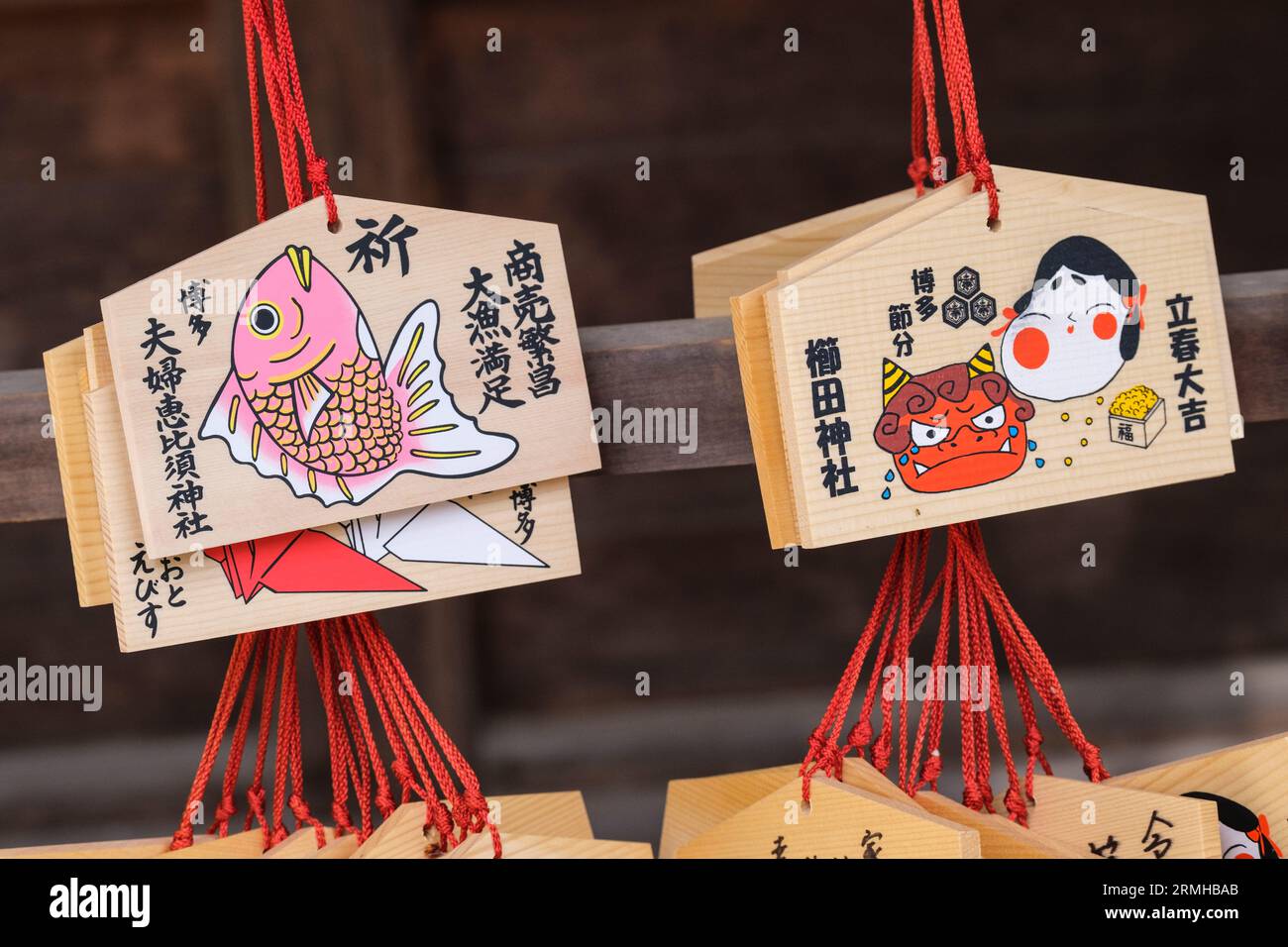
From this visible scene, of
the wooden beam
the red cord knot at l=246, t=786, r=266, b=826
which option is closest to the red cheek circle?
the wooden beam

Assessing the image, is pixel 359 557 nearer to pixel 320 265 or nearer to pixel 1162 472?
pixel 320 265

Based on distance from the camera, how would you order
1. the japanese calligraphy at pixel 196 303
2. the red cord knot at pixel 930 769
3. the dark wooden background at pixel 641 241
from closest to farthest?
1. the japanese calligraphy at pixel 196 303
2. the red cord knot at pixel 930 769
3. the dark wooden background at pixel 641 241

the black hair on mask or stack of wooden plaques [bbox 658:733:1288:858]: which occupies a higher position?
the black hair on mask

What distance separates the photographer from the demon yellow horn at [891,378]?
0.76m

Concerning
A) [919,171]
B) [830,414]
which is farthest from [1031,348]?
[919,171]

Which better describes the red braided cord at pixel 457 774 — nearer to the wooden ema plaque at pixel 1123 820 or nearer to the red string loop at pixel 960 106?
the wooden ema plaque at pixel 1123 820

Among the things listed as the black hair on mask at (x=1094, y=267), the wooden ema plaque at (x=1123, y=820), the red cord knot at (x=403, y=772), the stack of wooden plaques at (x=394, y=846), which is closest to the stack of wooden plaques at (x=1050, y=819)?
the wooden ema plaque at (x=1123, y=820)

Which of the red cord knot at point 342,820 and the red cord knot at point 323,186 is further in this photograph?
the red cord knot at point 342,820

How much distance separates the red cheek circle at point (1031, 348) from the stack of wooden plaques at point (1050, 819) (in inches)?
11.9

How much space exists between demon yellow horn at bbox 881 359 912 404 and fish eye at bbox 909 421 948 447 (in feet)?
0.08

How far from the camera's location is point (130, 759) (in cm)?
258

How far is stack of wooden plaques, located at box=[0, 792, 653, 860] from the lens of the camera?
2.42 ft

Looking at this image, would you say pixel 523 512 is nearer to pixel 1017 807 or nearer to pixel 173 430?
pixel 173 430

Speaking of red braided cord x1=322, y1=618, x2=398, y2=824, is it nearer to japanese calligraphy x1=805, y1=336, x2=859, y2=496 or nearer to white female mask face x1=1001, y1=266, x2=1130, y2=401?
japanese calligraphy x1=805, y1=336, x2=859, y2=496
